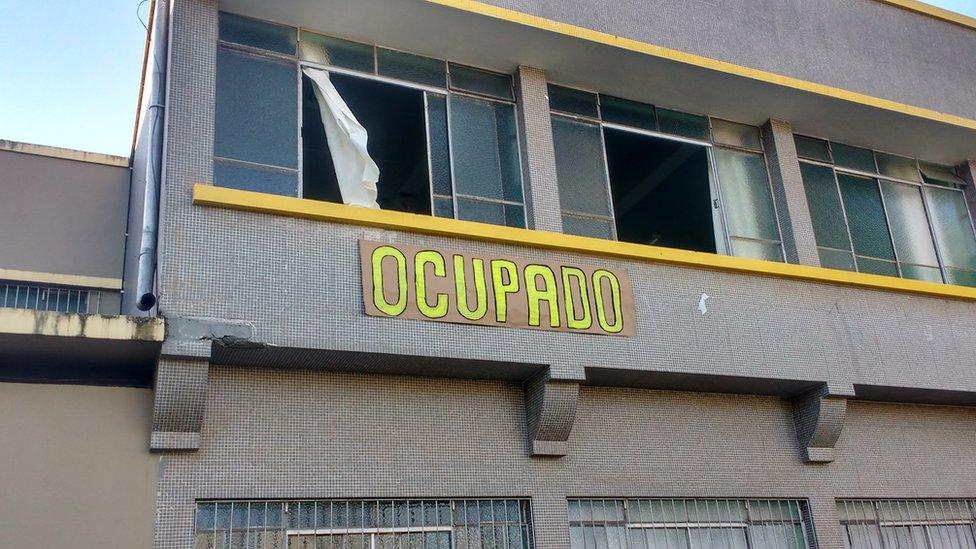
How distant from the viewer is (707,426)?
10.0 meters

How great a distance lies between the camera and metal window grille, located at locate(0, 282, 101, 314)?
1123 centimetres

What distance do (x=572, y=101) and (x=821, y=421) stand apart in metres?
4.60

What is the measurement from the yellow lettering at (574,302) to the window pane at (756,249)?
2658 mm

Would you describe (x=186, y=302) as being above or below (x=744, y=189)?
below

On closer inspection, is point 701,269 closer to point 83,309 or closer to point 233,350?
point 233,350

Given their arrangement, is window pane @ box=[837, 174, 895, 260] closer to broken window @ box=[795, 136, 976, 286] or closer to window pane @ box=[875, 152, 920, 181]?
broken window @ box=[795, 136, 976, 286]

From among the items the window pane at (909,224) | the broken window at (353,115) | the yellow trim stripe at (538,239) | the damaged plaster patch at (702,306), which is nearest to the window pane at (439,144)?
the broken window at (353,115)

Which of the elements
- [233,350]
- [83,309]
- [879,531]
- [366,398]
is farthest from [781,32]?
[83,309]

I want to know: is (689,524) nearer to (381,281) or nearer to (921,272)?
(381,281)

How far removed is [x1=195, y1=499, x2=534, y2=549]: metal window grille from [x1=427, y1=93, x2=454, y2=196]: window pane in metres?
3.28

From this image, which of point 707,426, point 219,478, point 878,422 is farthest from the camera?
point 878,422

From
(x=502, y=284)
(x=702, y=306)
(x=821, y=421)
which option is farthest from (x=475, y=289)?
(x=821, y=421)

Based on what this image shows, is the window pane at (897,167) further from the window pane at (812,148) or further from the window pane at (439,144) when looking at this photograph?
the window pane at (439,144)

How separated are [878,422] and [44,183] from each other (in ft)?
35.0
